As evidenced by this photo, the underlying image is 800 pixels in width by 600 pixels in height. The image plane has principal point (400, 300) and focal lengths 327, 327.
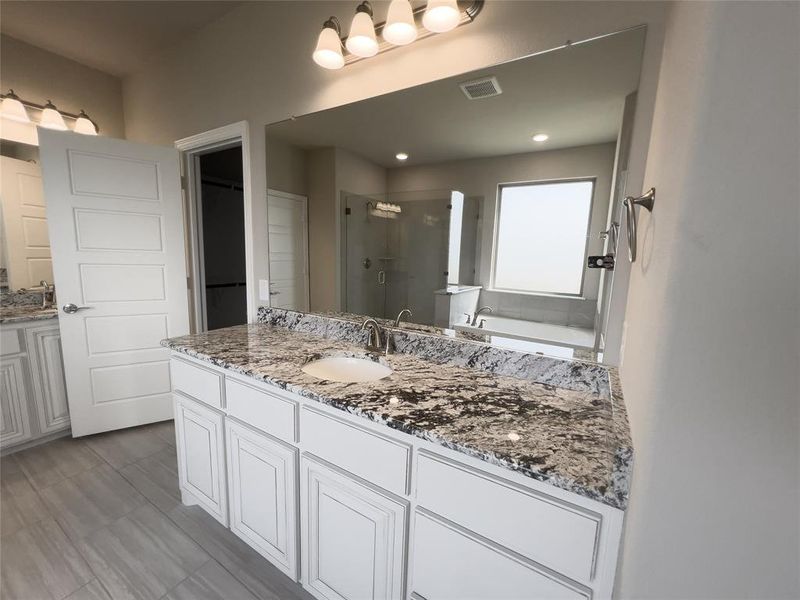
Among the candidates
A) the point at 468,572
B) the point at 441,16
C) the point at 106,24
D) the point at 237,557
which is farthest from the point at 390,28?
the point at 237,557

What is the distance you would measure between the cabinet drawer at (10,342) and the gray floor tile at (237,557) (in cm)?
152

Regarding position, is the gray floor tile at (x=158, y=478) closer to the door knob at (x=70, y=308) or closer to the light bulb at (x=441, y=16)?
the door knob at (x=70, y=308)

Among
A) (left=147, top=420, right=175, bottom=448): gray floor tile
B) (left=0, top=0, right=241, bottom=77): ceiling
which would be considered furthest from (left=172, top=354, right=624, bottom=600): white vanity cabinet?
(left=0, top=0, right=241, bottom=77): ceiling

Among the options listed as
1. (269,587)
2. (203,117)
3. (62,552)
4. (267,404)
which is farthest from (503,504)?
(203,117)

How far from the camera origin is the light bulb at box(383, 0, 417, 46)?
1.28m

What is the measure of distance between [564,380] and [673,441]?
0.67 meters

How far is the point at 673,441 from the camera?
510mm

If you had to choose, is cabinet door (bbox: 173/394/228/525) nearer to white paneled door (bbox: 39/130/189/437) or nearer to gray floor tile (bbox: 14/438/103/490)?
gray floor tile (bbox: 14/438/103/490)

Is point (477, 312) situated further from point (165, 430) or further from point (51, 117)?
point (51, 117)

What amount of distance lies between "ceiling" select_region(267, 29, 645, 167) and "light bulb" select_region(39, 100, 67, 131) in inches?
90.0

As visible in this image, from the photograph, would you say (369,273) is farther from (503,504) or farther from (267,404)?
(503,504)

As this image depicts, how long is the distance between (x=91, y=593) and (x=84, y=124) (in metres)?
3.10

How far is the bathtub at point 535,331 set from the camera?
3.94 ft

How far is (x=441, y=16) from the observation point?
122 cm
